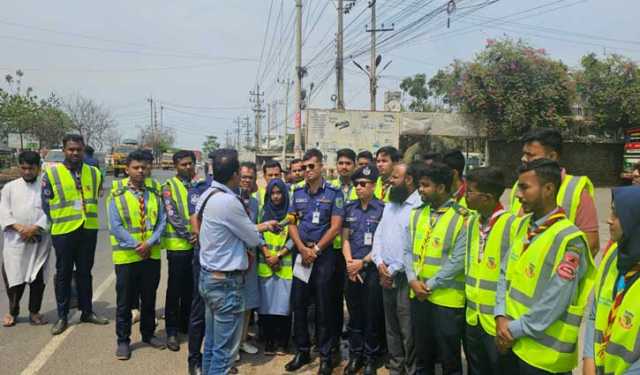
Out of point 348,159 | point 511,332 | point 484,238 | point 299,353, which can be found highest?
point 348,159

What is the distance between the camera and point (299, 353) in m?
4.23

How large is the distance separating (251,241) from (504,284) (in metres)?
1.67

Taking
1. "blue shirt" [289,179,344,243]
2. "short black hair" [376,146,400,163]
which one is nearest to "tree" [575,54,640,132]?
"short black hair" [376,146,400,163]

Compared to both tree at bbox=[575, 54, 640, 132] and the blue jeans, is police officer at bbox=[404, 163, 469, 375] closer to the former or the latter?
the blue jeans

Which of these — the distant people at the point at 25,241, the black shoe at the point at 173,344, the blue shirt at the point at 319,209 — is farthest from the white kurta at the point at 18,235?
the blue shirt at the point at 319,209

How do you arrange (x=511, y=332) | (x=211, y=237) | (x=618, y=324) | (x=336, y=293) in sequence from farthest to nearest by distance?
(x=336, y=293) < (x=211, y=237) < (x=511, y=332) < (x=618, y=324)

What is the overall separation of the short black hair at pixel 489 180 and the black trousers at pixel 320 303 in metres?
1.56

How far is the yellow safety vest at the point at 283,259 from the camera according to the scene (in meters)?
4.48

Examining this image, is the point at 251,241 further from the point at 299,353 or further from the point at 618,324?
the point at 618,324

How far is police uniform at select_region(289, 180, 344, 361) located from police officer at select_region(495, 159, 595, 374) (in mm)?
1822

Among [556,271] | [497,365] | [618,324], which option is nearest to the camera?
[618,324]

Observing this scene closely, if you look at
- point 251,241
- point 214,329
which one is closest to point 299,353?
point 214,329

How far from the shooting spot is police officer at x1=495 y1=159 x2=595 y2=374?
2.30 meters

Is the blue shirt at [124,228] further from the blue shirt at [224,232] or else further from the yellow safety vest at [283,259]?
the blue shirt at [224,232]
